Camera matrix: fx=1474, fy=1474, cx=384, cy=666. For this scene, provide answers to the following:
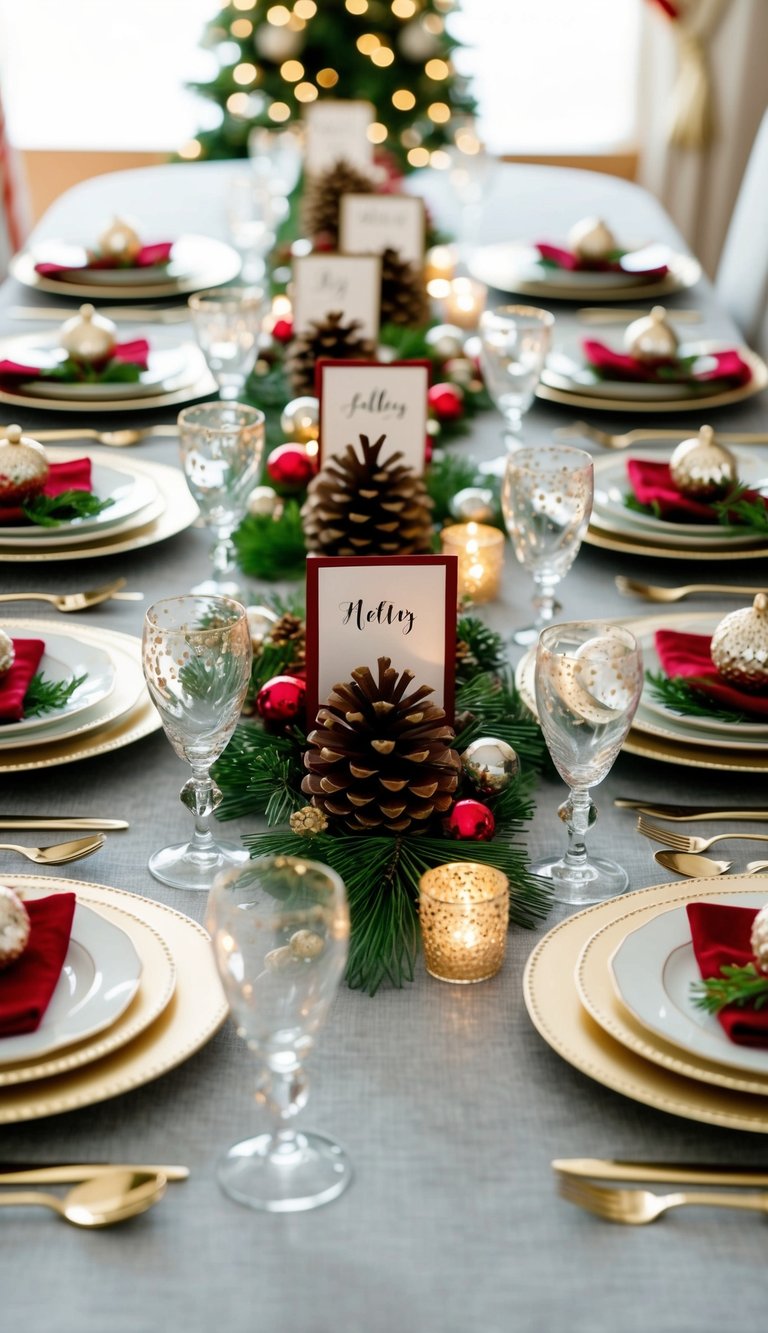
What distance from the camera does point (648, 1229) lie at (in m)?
0.72

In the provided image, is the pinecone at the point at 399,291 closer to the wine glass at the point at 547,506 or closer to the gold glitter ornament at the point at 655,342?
the gold glitter ornament at the point at 655,342

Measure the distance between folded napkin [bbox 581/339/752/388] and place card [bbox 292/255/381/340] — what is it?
1.06ft

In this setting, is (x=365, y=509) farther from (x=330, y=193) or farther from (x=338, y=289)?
(x=330, y=193)

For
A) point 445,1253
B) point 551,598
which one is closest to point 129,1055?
point 445,1253

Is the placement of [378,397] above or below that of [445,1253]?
above

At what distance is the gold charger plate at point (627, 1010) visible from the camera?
776 millimetres

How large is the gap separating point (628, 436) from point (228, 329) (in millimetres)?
520

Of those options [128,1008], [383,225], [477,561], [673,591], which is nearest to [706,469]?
[673,591]

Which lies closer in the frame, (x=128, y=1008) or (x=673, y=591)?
(x=128, y=1008)

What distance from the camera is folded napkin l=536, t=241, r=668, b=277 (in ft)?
8.28

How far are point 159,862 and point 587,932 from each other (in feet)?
1.03

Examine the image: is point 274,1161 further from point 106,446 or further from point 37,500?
point 106,446

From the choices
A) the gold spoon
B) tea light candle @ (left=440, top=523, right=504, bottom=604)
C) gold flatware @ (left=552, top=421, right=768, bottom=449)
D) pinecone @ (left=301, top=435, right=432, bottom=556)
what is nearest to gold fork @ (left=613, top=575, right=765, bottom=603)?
tea light candle @ (left=440, top=523, right=504, bottom=604)

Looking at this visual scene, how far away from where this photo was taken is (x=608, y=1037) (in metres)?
0.83
